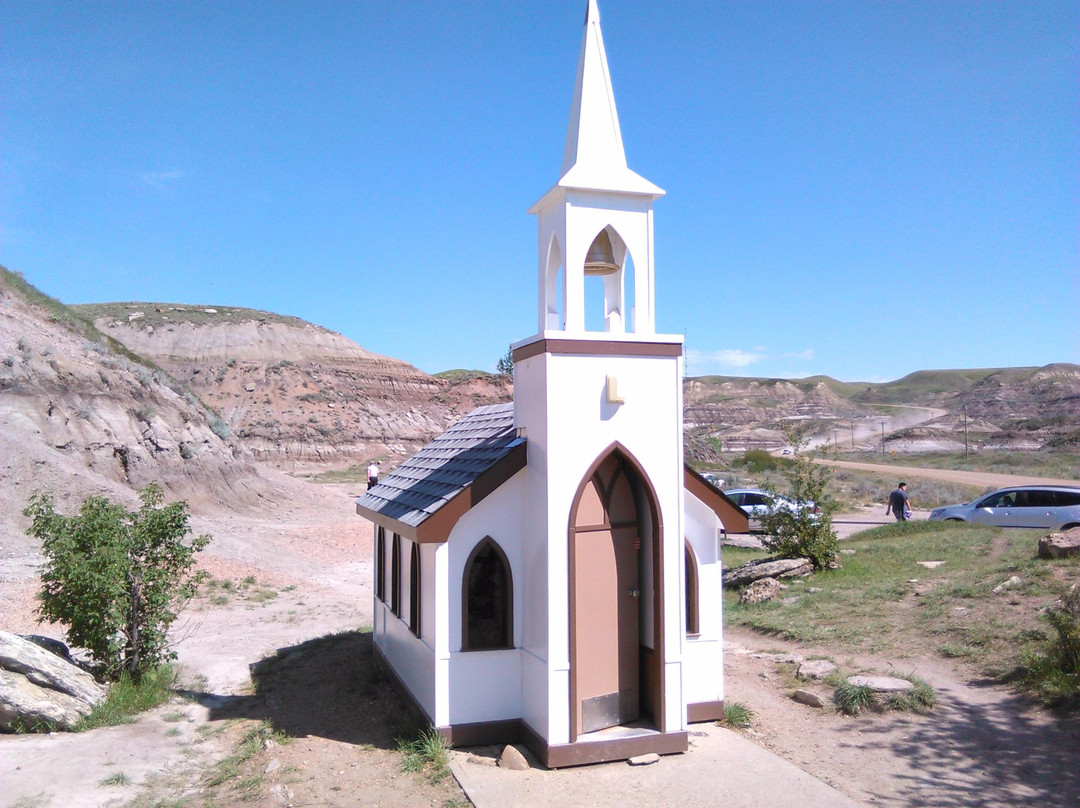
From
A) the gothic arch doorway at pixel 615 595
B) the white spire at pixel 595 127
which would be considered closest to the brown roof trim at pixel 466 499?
the gothic arch doorway at pixel 615 595

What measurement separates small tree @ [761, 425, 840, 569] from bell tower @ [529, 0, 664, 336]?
9.73 metres

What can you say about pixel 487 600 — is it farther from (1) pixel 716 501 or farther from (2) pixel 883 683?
(2) pixel 883 683

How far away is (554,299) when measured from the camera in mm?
9555

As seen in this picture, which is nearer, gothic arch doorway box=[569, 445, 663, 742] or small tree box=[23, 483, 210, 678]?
gothic arch doorway box=[569, 445, 663, 742]

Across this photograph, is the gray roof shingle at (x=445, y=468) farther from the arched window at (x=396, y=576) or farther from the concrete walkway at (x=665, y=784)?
the concrete walkway at (x=665, y=784)

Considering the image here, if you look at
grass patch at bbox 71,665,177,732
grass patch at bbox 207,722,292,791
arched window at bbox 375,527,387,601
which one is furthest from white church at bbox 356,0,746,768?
grass patch at bbox 71,665,177,732

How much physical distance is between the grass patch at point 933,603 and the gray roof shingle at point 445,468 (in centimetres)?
647

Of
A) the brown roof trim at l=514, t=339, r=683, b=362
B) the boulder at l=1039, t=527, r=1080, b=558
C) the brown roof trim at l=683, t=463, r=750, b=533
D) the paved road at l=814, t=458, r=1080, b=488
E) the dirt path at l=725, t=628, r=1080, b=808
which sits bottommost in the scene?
the dirt path at l=725, t=628, r=1080, b=808

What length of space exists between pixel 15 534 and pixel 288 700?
12.8 m

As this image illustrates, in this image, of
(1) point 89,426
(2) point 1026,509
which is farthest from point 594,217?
(1) point 89,426

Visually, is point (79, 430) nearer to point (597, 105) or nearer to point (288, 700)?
point (288, 700)

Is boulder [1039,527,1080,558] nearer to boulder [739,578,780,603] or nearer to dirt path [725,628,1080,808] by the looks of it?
boulder [739,578,780,603]

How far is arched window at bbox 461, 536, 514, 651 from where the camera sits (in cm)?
882

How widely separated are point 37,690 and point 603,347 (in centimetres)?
773
